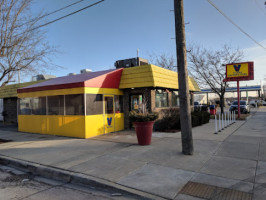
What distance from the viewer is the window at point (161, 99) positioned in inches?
491

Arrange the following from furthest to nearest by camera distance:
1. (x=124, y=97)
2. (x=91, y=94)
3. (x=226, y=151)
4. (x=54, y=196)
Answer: (x=124, y=97)
(x=91, y=94)
(x=226, y=151)
(x=54, y=196)

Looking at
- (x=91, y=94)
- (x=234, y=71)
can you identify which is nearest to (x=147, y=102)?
(x=91, y=94)

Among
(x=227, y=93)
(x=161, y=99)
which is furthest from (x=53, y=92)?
(x=227, y=93)

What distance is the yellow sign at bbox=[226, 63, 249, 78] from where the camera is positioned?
1844 cm

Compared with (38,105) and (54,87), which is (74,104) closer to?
(54,87)

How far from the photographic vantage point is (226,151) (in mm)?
6758

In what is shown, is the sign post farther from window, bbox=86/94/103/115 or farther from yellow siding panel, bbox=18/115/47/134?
yellow siding panel, bbox=18/115/47/134

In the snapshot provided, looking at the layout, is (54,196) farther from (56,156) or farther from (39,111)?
(39,111)

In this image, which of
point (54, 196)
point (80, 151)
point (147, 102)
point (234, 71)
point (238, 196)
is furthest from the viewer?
point (234, 71)

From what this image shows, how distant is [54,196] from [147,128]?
14.3ft

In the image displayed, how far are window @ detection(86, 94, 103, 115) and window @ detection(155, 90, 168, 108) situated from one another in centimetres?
347

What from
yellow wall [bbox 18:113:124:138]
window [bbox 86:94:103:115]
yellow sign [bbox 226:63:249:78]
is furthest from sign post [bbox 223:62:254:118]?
window [bbox 86:94:103:115]

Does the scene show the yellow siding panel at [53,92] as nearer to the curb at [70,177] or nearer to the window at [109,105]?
the window at [109,105]

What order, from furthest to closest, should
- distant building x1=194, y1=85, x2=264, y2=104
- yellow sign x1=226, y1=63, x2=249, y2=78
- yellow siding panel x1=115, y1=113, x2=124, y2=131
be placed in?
distant building x1=194, y1=85, x2=264, y2=104, yellow sign x1=226, y1=63, x2=249, y2=78, yellow siding panel x1=115, y1=113, x2=124, y2=131
